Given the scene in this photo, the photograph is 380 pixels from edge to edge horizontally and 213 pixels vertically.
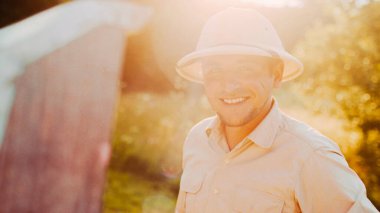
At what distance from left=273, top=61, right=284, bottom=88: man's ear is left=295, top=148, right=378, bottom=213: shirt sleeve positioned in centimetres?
56

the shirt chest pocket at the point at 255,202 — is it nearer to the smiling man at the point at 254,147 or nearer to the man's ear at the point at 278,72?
the smiling man at the point at 254,147

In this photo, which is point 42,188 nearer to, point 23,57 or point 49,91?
point 49,91

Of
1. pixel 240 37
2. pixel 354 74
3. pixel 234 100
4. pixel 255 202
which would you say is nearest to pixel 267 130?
pixel 234 100

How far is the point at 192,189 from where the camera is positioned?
7.35 ft

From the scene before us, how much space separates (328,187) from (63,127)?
2461 mm

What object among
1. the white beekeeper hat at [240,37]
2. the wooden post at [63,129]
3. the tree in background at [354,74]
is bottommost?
the tree in background at [354,74]

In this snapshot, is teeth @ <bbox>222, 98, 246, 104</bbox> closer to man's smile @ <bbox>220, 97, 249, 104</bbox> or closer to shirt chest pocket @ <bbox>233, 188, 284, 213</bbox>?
man's smile @ <bbox>220, 97, 249, 104</bbox>

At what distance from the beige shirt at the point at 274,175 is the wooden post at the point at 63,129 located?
4.51 ft

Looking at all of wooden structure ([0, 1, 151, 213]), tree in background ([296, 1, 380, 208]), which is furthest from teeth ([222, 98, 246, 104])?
tree in background ([296, 1, 380, 208])

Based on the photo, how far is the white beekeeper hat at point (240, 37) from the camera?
206 centimetres

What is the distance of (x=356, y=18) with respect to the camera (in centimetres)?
700

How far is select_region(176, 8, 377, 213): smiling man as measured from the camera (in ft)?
5.88

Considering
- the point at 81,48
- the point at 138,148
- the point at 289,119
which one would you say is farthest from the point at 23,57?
the point at 138,148

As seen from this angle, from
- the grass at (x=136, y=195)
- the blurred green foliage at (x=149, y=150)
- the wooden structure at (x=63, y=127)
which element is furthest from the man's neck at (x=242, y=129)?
the blurred green foliage at (x=149, y=150)
